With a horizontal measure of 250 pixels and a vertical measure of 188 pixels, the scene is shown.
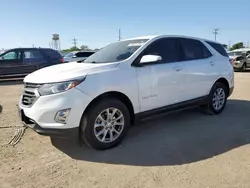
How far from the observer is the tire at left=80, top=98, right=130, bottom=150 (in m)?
3.85

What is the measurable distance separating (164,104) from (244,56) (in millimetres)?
15657

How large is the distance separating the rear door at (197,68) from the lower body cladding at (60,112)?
2.32 meters

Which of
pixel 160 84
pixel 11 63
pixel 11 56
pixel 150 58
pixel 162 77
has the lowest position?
pixel 160 84

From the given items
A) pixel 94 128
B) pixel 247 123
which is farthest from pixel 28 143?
pixel 247 123

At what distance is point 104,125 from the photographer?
13.3 ft

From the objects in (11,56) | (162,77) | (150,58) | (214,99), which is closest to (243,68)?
(214,99)

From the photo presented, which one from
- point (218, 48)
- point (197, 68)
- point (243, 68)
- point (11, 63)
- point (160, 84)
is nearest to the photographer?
point (160, 84)

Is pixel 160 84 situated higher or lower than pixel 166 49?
lower

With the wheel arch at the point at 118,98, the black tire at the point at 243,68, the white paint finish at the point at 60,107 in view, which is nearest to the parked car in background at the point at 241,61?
the black tire at the point at 243,68

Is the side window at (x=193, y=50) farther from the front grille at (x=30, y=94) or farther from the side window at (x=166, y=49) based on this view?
the front grille at (x=30, y=94)

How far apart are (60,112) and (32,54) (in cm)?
1068

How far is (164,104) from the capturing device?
4.82 metres

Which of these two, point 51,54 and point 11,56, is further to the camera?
point 51,54

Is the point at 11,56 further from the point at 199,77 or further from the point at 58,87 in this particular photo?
the point at 58,87
